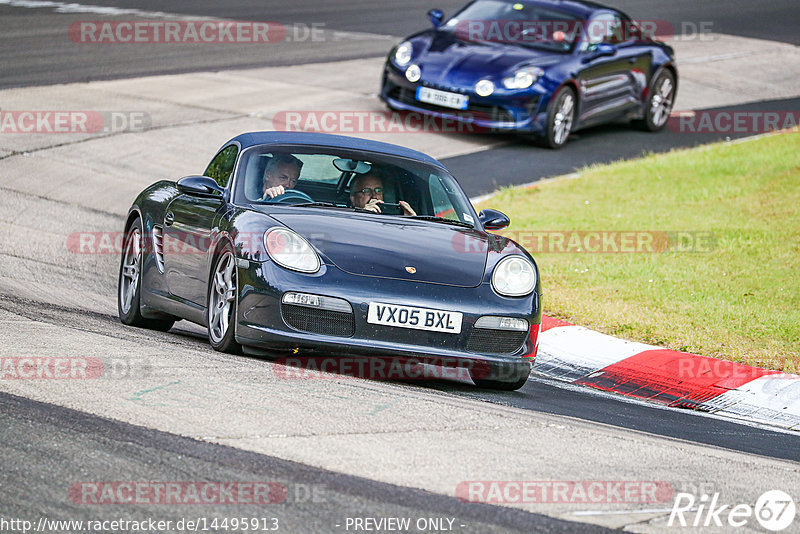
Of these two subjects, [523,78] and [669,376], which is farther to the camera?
[523,78]

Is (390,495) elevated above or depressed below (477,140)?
above

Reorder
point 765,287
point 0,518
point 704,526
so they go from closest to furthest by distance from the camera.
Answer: point 0,518 → point 704,526 → point 765,287

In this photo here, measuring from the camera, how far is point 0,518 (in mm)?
4141

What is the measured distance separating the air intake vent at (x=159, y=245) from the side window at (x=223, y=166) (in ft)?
1.64

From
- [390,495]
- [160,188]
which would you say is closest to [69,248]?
[160,188]

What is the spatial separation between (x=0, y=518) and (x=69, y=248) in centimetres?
690

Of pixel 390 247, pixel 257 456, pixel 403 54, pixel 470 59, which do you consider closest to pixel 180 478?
pixel 257 456

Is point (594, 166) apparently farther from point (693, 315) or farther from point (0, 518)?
point (0, 518)

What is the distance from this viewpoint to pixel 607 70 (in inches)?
680

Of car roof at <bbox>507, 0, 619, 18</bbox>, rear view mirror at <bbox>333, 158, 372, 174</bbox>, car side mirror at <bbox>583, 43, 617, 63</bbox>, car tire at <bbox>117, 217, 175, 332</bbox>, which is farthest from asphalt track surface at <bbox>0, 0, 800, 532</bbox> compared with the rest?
car roof at <bbox>507, 0, 619, 18</bbox>

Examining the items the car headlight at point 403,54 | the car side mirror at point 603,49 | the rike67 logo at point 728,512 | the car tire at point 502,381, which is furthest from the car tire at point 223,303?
the car side mirror at point 603,49

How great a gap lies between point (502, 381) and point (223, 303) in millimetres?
1623

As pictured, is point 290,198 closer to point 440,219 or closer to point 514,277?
Result: point 440,219

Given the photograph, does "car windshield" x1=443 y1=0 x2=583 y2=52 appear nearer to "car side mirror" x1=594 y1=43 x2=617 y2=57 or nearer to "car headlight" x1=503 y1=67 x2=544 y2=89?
"car side mirror" x1=594 y1=43 x2=617 y2=57
